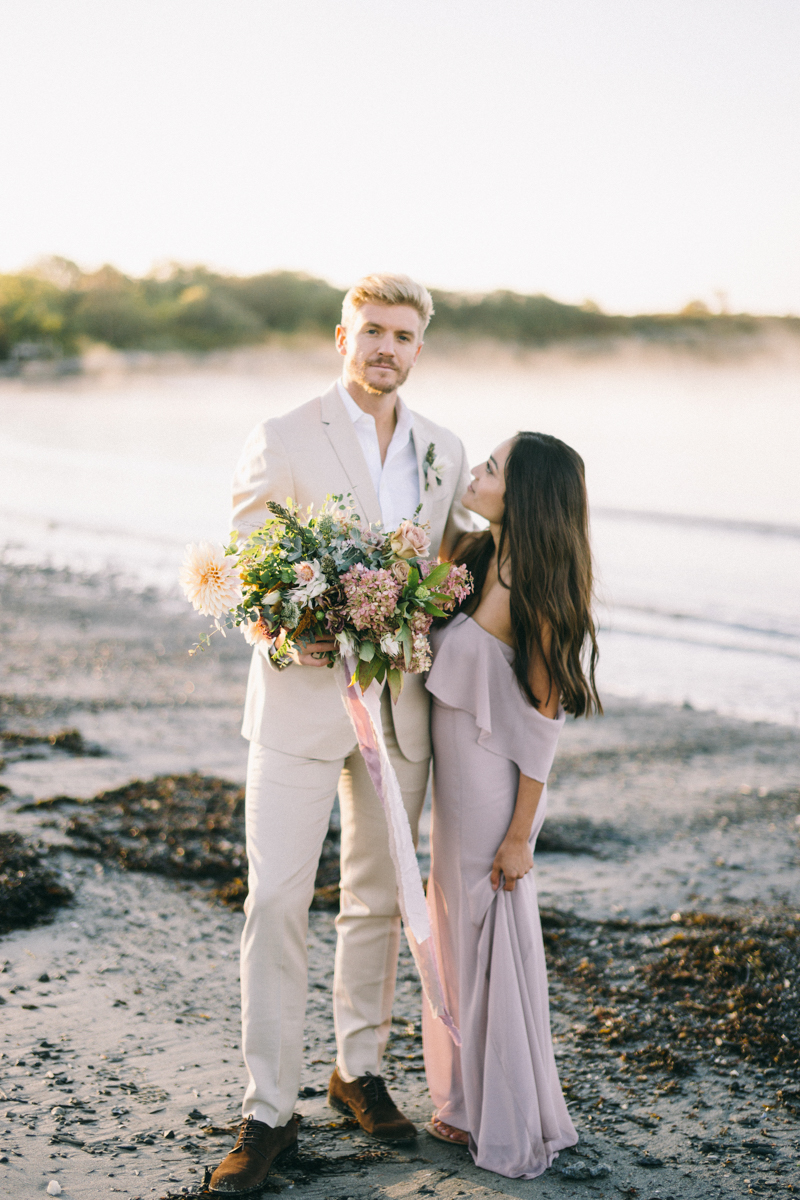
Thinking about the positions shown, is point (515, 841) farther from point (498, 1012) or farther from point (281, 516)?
point (281, 516)

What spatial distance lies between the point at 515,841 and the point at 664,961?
165 cm

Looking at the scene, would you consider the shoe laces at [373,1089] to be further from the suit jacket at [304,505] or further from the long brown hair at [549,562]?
the long brown hair at [549,562]

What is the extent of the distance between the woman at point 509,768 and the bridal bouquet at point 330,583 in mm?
316

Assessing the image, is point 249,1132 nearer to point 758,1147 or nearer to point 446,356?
point 758,1147

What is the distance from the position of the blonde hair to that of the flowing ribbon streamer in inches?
44.9

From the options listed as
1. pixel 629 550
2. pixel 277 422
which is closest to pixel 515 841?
pixel 277 422

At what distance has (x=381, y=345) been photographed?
3.29 m

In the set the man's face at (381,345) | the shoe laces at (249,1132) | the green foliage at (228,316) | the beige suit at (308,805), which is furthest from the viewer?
the green foliage at (228,316)

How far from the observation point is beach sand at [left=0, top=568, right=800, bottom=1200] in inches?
120

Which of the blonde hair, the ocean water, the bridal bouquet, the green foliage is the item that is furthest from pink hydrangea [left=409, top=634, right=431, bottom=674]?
the green foliage

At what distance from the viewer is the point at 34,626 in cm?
1043

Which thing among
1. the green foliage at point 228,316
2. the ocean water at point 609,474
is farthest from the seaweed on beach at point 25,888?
the green foliage at point 228,316

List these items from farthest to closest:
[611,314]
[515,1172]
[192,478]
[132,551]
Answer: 1. [611,314]
2. [192,478]
3. [132,551]
4. [515,1172]

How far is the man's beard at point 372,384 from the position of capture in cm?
331
